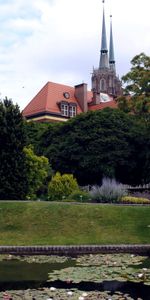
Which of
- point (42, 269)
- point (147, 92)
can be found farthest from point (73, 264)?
point (147, 92)

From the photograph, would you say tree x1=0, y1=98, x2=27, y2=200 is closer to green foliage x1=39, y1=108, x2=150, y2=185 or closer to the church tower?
green foliage x1=39, y1=108, x2=150, y2=185

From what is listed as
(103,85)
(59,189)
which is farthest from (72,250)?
(103,85)

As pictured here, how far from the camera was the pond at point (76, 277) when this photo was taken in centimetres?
929

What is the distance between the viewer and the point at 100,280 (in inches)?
418

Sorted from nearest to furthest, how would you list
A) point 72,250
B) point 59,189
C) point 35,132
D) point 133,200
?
point 72,250 → point 133,200 → point 59,189 → point 35,132

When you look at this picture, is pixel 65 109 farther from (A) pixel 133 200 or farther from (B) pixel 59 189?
(A) pixel 133 200

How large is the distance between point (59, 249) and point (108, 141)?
24795 mm

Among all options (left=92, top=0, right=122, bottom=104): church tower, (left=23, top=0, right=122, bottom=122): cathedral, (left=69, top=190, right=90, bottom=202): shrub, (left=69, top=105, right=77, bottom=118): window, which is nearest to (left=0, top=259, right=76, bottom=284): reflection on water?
(left=69, top=190, right=90, bottom=202): shrub

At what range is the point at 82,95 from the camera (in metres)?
68.6

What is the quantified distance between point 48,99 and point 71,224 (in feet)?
152

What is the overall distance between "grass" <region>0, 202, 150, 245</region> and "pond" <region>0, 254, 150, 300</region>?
2.41m

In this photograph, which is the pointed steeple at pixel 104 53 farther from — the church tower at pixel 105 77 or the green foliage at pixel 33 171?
the green foliage at pixel 33 171

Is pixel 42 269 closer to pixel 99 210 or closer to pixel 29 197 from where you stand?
A: pixel 99 210

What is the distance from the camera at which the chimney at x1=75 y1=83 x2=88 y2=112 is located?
223 feet
